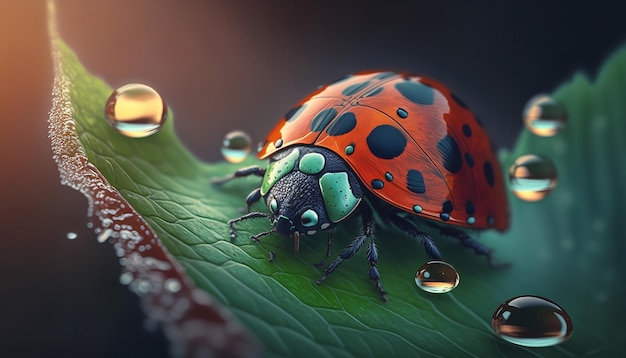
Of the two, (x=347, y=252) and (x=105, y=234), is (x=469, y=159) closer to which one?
(x=347, y=252)

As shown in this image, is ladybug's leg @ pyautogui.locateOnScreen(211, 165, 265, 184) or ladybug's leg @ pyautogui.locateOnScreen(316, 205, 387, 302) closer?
ladybug's leg @ pyautogui.locateOnScreen(316, 205, 387, 302)

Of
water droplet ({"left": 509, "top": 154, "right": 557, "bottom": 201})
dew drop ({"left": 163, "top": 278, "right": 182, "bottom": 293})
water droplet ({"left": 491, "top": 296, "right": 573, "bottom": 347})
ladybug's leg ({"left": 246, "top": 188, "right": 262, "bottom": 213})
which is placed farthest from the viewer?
water droplet ({"left": 509, "top": 154, "right": 557, "bottom": 201})

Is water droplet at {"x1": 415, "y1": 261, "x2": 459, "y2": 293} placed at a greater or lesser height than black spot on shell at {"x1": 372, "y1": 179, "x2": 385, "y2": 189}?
lesser

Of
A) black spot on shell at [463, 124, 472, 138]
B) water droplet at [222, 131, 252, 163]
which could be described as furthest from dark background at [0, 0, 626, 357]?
black spot on shell at [463, 124, 472, 138]

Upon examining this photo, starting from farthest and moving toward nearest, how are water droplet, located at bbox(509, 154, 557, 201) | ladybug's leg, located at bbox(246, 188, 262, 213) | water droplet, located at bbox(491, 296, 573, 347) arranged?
water droplet, located at bbox(509, 154, 557, 201), ladybug's leg, located at bbox(246, 188, 262, 213), water droplet, located at bbox(491, 296, 573, 347)

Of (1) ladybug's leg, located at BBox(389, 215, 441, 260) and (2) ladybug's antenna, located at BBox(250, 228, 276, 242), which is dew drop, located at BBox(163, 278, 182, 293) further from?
(1) ladybug's leg, located at BBox(389, 215, 441, 260)

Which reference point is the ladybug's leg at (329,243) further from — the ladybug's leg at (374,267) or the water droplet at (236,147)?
the water droplet at (236,147)

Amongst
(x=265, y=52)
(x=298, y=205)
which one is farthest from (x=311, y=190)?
(x=265, y=52)

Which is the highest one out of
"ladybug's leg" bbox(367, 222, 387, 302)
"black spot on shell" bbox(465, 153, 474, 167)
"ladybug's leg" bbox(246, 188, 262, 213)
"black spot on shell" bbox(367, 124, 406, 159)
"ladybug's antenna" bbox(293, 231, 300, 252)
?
"black spot on shell" bbox(367, 124, 406, 159)

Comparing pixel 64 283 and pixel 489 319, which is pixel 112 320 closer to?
pixel 64 283
